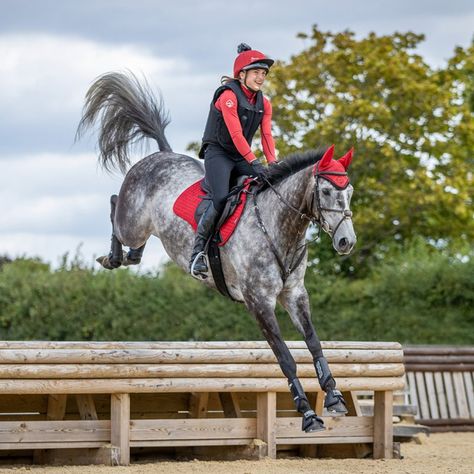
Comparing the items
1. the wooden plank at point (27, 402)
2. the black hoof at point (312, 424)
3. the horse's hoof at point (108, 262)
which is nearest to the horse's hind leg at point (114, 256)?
the horse's hoof at point (108, 262)

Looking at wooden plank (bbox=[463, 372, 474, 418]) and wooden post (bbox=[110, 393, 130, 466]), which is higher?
wooden plank (bbox=[463, 372, 474, 418])

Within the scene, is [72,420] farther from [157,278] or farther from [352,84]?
[352,84]

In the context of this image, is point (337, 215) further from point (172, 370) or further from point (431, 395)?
point (431, 395)

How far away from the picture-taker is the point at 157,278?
1497 cm

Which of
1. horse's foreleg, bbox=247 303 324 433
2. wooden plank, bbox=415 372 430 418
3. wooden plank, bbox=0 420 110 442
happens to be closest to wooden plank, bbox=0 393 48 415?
wooden plank, bbox=0 420 110 442

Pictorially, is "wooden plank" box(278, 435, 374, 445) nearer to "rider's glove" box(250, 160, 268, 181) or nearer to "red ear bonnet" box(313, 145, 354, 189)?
"rider's glove" box(250, 160, 268, 181)

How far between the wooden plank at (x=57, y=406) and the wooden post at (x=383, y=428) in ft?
8.75

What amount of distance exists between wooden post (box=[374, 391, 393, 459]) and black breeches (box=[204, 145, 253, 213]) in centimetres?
274

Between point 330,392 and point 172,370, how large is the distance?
5.33ft

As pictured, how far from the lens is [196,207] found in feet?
23.8

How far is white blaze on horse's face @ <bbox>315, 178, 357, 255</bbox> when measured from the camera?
621 centimetres

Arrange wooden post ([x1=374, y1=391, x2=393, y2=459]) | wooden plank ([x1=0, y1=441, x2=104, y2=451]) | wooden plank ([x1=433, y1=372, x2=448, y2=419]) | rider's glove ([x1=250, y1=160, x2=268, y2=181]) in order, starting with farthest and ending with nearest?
wooden plank ([x1=433, y1=372, x2=448, y2=419]) < wooden post ([x1=374, y1=391, x2=393, y2=459]) < wooden plank ([x1=0, y1=441, x2=104, y2=451]) < rider's glove ([x1=250, y1=160, x2=268, y2=181])

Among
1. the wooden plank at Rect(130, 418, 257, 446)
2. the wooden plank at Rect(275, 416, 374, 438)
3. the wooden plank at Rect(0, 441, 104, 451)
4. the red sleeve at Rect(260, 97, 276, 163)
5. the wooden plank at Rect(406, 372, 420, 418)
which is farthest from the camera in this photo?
the wooden plank at Rect(406, 372, 420, 418)

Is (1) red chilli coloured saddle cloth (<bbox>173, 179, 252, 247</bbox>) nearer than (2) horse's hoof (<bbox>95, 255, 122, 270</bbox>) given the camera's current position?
Yes
